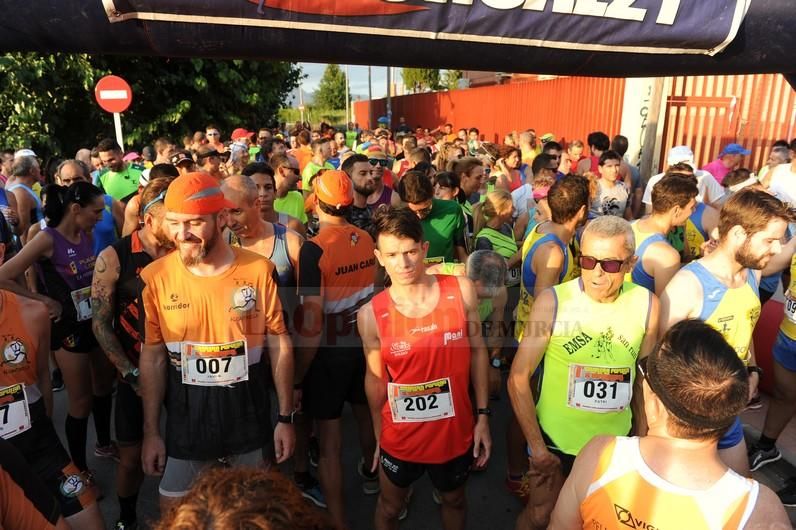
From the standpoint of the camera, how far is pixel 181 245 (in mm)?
2404

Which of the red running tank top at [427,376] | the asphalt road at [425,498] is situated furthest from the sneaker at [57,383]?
the red running tank top at [427,376]

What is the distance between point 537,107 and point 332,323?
14.1m

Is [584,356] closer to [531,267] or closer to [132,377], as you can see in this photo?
[531,267]

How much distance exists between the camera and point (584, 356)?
7.88ft

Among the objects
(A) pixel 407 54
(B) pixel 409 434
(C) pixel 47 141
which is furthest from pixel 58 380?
(C) pixel 47 141

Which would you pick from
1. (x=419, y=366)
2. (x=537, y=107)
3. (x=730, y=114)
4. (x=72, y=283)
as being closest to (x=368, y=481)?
(x=419, y=366)

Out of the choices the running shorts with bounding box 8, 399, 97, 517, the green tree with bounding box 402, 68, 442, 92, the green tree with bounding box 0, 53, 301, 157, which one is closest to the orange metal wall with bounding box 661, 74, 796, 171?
the running shorts with bounding box 8, 399, 97, 517

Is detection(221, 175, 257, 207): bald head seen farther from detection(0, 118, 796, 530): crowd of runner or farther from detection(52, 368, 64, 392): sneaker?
detection(52, 368, 64, 392): sneaker

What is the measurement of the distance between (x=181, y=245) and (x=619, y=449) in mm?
1989

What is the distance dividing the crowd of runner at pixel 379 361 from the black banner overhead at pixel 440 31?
2.30 feet

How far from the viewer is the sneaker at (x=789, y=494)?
3.38m

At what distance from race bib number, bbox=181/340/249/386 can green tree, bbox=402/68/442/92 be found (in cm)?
3684

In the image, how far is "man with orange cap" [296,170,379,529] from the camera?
122 inches

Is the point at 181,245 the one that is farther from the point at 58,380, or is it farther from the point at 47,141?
the point at 47,141
